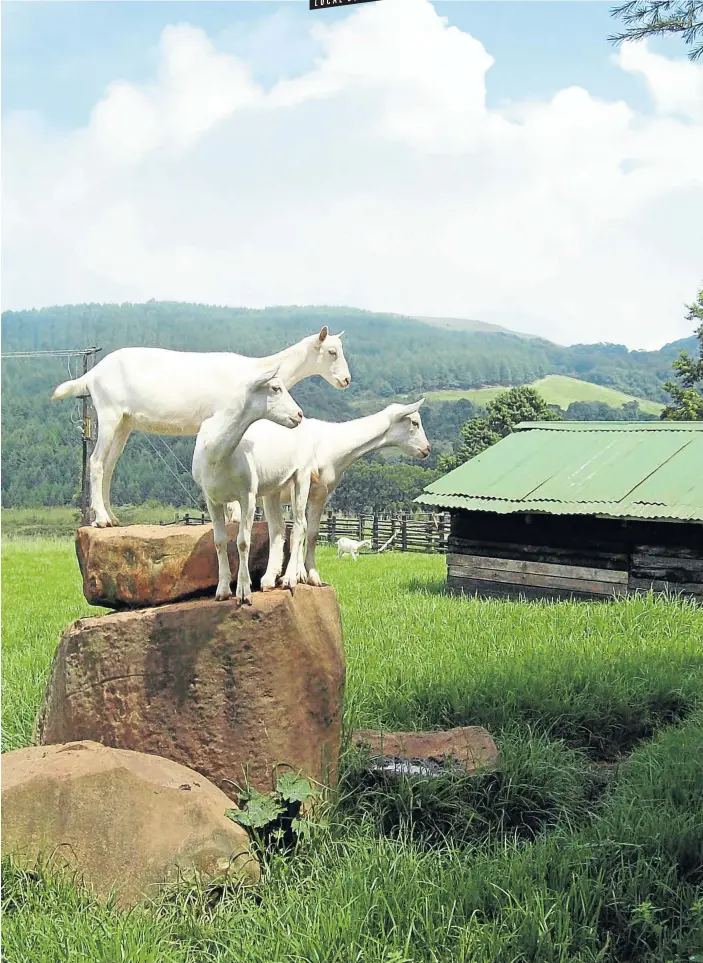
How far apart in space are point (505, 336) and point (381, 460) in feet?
349

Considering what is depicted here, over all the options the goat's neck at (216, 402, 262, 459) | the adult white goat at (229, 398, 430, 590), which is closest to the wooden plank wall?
the adult white goat at (229, 398, 430, 590)

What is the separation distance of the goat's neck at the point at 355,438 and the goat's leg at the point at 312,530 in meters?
0.31

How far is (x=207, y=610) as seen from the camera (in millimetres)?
5516

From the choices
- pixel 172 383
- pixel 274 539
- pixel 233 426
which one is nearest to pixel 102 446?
pixel 172 383

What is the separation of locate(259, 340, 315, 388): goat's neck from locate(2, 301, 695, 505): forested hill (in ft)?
139

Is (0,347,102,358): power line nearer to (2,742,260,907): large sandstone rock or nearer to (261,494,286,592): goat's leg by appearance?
(261,494,286,592): goat's leg

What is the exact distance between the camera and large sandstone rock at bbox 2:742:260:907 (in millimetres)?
4820

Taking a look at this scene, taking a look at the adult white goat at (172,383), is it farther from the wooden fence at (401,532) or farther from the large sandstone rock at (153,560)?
the wooden fence at (401,532)

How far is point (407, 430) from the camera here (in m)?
6.43

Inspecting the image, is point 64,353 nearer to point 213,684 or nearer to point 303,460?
point 303,460

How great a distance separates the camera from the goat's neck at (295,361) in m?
5.22

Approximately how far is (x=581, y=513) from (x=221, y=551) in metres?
8.50

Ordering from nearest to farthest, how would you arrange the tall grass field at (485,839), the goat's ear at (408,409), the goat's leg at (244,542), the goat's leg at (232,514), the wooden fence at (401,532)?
the tall grass field at (485,839) < the goat's leg at (244,542) < the goat's leg at (232,514) < the goat's ear at (408,409) < the wooden fence at (401,532)

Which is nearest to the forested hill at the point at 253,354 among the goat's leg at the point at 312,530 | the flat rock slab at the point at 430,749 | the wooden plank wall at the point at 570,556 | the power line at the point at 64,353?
the power line at the point at 64,353
